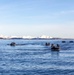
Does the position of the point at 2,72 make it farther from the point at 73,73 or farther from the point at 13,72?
the point at 73,73

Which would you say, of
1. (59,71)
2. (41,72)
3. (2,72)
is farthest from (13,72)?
(59,71)

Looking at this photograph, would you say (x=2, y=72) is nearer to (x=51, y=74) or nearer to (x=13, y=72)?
(x=13, y=72)

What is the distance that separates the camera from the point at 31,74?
1917 inches

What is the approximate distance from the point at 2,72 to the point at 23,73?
3.95 metres

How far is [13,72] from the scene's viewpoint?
1975 inches

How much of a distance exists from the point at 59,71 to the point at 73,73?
3389mm

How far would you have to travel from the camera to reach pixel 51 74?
48.8 meters

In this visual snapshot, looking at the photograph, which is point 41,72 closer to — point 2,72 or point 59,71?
point 59,71

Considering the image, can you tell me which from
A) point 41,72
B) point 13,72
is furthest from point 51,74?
point 13,72

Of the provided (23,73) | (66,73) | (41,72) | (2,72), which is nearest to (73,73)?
(66,73)

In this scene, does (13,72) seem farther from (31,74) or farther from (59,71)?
(59,71)

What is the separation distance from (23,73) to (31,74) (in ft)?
5.24

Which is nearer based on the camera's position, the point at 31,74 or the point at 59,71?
the point at 31,74

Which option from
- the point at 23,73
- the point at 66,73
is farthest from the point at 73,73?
the point at 23,73
